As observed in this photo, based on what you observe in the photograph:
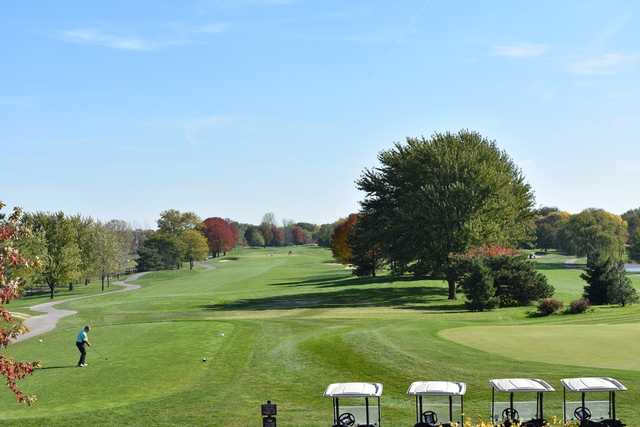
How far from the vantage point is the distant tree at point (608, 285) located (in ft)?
187

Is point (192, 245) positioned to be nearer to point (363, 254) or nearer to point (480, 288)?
point (363, 254)

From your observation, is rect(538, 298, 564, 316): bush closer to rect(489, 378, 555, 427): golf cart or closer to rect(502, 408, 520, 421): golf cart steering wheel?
rect(489, 378, 555, 427): golf cart

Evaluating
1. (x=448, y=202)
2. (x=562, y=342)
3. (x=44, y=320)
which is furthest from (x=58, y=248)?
(x=562, y=342)

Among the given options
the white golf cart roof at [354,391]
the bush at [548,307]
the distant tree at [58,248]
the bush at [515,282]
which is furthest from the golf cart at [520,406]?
the distant tree at [58,248]

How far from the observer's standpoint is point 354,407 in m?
20.6

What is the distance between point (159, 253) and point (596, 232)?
9933cm

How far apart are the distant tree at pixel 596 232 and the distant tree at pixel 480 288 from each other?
7504 centimetres

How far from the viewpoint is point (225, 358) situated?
31203mm

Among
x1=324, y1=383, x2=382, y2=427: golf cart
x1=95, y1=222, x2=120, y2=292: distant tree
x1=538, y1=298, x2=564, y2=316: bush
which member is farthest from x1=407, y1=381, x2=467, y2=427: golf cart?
x1=95, y1=222, x2=120, y2=292: distant tree

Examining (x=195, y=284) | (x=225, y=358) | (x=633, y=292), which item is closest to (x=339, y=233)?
(x=195, y=284)

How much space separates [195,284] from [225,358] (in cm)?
8226

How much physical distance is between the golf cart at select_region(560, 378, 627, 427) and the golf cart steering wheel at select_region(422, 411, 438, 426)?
3.51 m

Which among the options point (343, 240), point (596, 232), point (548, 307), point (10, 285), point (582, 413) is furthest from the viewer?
point (596, 232)

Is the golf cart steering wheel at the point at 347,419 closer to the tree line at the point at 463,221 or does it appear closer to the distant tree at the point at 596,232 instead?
the tree line at the point at 463,221
